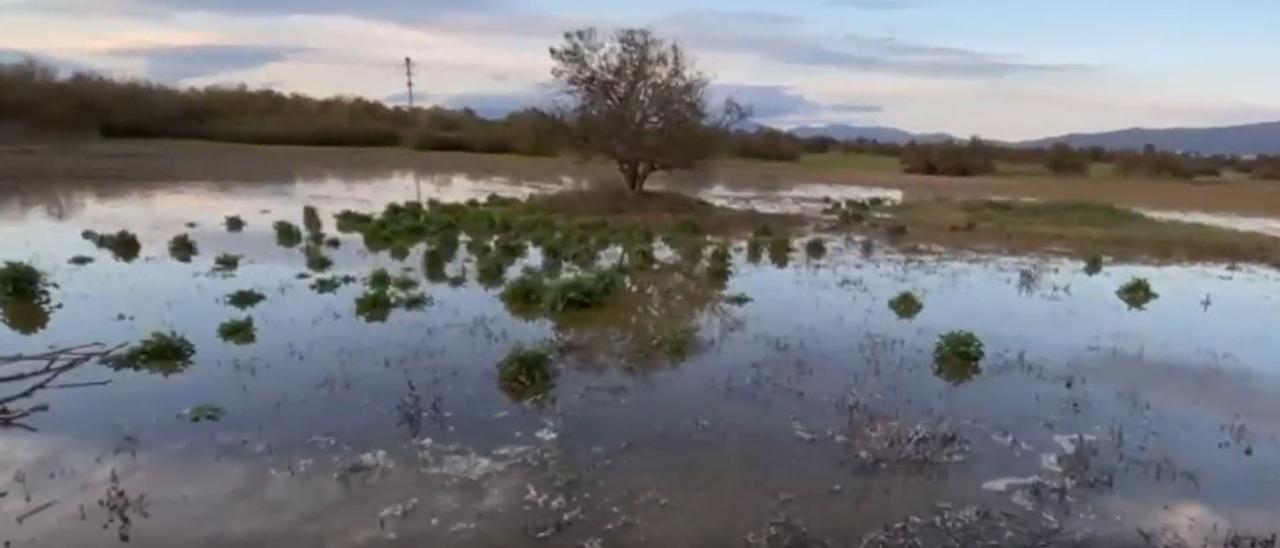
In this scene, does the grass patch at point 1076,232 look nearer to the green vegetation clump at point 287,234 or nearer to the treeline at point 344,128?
the green vegetation clump at point 287,234

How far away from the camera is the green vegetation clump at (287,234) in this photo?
2250 centimetres

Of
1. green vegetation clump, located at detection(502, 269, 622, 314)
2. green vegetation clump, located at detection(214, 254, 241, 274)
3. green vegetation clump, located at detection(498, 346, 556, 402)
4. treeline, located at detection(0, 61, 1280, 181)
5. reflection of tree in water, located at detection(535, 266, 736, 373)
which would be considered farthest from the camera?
treeline, located at detection(0, 61, 1280, 181)

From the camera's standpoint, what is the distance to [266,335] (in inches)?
531

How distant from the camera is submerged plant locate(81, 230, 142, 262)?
66.8 feet

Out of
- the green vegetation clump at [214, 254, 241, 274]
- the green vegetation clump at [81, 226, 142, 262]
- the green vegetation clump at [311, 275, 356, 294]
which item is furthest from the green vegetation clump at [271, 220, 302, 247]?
the green vegetation clump at [311, 275, 356, 294]

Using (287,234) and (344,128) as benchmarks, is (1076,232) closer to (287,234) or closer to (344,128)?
(287,234)

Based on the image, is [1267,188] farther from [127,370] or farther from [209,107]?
[209,107]

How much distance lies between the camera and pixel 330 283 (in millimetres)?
17109

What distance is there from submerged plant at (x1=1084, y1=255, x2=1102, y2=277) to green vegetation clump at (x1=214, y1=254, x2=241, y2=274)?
16156 millimetres

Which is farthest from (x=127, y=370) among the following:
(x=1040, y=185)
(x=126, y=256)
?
(x=1040, y=185)

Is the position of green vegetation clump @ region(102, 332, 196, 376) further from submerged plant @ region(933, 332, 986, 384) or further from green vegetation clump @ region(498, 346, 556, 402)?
submerged plant @ region(933, 332, 986, 384)

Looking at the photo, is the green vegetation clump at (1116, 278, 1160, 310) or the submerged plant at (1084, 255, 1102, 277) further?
the submerged plant at (1084, 255, 1102, 277)

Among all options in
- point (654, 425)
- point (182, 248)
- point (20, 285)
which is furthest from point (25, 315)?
point (654, 425)

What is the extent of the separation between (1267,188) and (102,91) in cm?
5613
